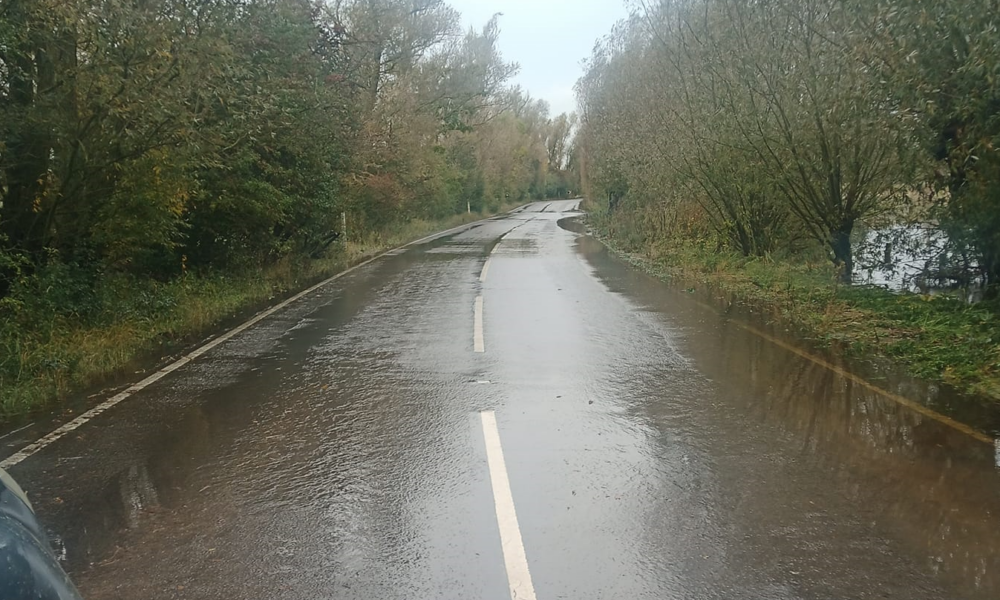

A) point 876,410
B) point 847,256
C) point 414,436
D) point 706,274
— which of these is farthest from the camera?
point 706,274

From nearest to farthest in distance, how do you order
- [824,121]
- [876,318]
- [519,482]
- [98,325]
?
1. [519,482]
2. [98,325]
3. [876,318]
4. [824,121]

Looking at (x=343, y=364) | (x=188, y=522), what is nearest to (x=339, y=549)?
(x=188, y=522)

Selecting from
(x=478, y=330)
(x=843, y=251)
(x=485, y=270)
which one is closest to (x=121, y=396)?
(x=478, y=330)

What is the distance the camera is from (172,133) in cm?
984

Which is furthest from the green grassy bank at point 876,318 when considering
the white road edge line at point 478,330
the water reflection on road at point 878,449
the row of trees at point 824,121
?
the white road edge line at point 478,330

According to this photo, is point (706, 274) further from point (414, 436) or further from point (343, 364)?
point (414, 436)

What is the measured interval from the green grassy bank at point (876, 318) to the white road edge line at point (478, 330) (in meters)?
4.32

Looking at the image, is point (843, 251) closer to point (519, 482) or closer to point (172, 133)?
point (519, 482)

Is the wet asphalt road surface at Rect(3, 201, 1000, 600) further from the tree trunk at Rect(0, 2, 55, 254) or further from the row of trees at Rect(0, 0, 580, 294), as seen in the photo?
the tree trunk at Rect(0, 2, 55, 254)

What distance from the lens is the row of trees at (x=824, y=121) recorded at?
8.52 metres

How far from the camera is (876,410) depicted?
6.66 meters

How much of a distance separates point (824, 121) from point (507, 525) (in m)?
10.4

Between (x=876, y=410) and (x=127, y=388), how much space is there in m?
7.36

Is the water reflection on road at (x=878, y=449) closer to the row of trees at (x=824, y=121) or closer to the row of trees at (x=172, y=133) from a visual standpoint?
the row of trees at (x=824, y=121)
